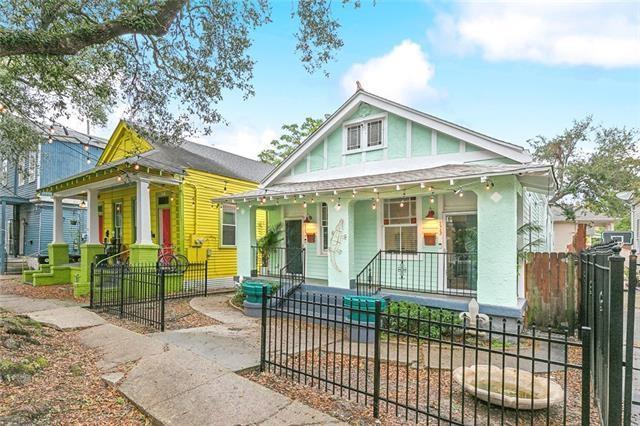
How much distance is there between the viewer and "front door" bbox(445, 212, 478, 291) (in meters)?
8.07

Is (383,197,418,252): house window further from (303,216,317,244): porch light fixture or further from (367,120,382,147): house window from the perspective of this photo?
(303,216,317,244): porch light fixture

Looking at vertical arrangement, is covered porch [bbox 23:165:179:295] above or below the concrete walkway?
above

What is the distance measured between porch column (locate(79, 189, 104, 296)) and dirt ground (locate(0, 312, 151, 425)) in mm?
5464

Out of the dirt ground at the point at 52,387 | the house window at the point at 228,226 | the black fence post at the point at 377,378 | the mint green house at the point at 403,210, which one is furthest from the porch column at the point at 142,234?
the black fence post at the point at 377,378

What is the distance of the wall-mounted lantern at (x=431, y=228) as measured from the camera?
842 centimetres

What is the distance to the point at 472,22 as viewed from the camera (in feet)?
32.4

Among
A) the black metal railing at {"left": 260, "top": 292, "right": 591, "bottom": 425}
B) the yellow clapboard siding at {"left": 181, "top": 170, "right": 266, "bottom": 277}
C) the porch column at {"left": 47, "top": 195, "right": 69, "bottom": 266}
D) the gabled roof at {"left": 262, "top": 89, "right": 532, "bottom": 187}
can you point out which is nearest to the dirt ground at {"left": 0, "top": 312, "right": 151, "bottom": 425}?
the black metal railing at {"left": 260, "top": 292, "right": 591, "bottom": 425}

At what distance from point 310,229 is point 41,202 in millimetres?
15745

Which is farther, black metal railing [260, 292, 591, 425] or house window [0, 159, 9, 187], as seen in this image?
house window [0, 159, 9, 187]

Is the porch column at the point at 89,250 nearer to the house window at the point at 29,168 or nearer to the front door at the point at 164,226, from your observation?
the front door at the point at 164,226

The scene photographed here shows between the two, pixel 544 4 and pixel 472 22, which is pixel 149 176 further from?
pixel 544 4

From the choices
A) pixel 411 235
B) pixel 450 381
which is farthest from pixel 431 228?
pixel 450 381

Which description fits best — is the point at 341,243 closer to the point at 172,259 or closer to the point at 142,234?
the point at 142,234

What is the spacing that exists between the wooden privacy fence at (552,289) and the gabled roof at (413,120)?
2261 mm
